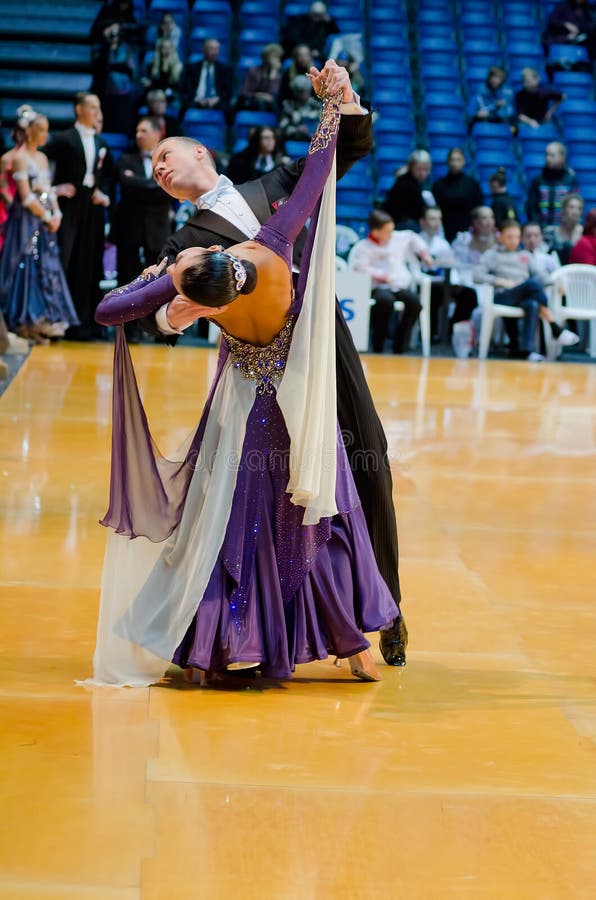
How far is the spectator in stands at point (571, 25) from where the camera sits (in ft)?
51.5

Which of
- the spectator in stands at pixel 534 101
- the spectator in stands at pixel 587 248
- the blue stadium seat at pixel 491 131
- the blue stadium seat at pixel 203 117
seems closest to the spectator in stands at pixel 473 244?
the spectator in stands at pixel 587 248

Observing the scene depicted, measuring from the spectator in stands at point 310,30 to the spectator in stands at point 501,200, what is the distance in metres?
2.69

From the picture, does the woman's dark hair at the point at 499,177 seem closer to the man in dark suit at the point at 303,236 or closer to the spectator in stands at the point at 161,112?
the spectator in stands at the point at 161,112

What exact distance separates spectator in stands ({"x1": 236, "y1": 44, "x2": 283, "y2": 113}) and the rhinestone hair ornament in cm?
1139

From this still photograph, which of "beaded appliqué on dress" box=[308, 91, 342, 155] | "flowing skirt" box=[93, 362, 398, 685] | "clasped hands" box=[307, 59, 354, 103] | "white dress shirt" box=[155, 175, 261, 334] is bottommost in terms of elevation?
"flowing skirt" box=[93, 362, 398, 685]

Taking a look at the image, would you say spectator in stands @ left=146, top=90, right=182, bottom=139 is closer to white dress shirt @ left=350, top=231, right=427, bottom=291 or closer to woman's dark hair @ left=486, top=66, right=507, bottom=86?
white dress shirt @ left=350, top=231, right=427, bottom=291

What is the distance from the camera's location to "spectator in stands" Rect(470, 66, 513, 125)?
14.7 meters

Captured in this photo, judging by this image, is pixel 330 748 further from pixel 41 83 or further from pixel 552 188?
pixel 41 83

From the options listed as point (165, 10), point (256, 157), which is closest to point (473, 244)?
point (256, 157)

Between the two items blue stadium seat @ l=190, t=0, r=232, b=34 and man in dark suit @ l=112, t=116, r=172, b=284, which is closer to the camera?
man in dark suit @ l=112, t=116, r=172, b=284

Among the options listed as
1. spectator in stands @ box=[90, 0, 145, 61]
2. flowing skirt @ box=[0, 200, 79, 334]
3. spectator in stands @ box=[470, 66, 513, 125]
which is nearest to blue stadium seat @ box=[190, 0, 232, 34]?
spectator in stands @ box=[90, 0, 145, 61]

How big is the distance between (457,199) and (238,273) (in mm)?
10349

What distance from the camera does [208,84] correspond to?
46.5 feet

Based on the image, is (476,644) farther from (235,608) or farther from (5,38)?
(5,38)
